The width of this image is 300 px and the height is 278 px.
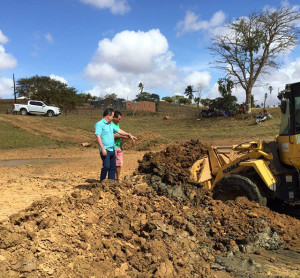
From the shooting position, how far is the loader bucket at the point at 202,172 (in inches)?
230

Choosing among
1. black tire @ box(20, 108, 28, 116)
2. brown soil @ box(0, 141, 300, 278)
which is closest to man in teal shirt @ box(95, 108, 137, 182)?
brown soil @ box(0, 141, 300, 278)

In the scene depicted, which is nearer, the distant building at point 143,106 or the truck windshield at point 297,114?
the truck windshield at point 297,114

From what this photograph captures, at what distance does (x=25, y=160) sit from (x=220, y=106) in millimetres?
23516

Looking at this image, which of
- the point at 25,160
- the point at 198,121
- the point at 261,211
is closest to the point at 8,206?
the point at 261,211

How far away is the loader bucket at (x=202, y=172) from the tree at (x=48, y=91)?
33.9m

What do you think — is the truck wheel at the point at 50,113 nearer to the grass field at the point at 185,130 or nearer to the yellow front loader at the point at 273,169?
the grass field at the point at 185,130

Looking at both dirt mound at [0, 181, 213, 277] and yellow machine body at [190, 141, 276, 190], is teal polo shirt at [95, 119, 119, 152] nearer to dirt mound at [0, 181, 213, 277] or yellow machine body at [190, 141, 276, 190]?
dirt mound at [0, 181, 213, 277]

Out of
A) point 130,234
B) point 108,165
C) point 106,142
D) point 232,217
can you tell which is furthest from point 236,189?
point 106,142

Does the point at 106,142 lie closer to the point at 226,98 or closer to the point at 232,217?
the point at 232,217

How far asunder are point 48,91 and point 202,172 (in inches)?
1439

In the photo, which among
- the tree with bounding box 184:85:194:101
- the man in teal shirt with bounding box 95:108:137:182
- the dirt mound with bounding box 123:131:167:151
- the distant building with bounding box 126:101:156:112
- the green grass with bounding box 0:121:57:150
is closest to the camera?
the man in teal shirt with bounding box 95:108:137:182

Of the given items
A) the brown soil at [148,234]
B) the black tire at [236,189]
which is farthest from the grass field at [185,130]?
the brown soil at [148,234]

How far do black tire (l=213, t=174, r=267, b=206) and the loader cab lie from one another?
743 millimetres

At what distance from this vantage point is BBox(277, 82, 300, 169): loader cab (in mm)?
4793
